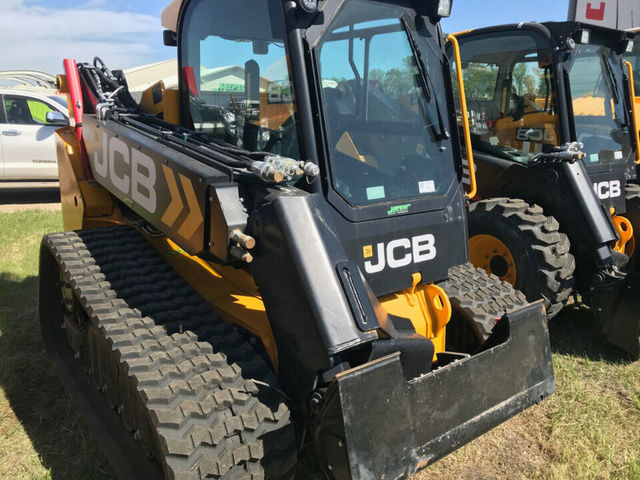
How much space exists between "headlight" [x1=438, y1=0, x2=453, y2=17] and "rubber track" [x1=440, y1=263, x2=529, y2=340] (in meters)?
1.41

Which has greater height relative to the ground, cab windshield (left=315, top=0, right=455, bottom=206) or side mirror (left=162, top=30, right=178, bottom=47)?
side mirror (left=162, top=30, right=178, bottom=47)

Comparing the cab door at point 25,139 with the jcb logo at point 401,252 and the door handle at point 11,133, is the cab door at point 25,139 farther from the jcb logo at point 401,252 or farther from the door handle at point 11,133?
the jcb logo at point 401,252

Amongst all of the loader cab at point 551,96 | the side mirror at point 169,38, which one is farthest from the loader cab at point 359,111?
the loader cab at point 551,96

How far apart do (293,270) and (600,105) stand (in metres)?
4.37

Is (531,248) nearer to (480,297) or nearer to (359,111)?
(480,297)

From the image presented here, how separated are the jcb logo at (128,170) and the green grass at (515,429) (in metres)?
1.36

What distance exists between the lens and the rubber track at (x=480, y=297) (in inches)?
115

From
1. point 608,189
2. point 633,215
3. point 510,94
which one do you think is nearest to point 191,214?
point 510,94

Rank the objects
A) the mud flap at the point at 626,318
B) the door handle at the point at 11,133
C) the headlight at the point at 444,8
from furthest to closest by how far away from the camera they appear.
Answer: the door handle at the point at 11,133 < the mud flap at the point at 626,318 < the headlight at the point at 444,8

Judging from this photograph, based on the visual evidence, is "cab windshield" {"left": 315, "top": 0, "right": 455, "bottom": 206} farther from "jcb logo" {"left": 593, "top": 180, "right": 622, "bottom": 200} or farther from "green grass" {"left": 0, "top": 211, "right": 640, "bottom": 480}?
"jcb logo" {"left": 593, "top": 180, "right": 622, "bottom": 200}

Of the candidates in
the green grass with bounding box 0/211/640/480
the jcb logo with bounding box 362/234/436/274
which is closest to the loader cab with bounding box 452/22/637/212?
the green grass with bounding box 0/211/640/480

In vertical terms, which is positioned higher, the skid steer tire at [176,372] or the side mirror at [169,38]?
the side mirror at [169,38]

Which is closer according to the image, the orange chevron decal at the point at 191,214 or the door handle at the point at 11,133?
the orange chevron decal at the point at 191,214

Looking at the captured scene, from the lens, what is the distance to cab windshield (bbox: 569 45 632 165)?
492 centimetres
